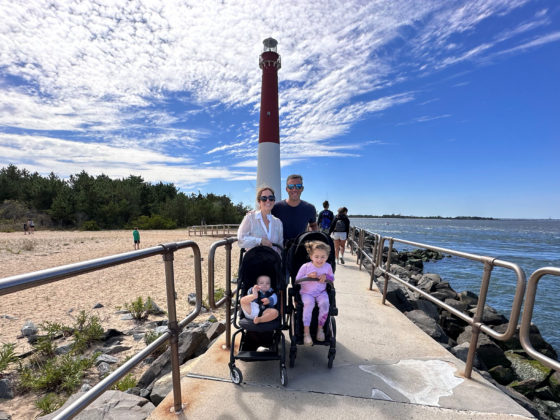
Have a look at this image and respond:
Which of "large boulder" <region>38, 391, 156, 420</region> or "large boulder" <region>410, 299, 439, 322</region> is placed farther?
"large boulder" <region>410, 299, 439, 322</region>

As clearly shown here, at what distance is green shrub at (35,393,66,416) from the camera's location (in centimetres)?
340

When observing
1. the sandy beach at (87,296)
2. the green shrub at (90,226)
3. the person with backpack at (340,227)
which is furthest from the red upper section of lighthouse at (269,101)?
the green shrub at (90,226)

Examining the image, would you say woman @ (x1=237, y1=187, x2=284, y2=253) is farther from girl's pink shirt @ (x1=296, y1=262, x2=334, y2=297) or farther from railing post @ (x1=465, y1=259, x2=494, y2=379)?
railing post @ (x1=465, y1=259, x2=494, y2=379)

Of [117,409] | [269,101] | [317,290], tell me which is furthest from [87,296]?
[269,101]

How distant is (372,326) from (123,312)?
244 inches

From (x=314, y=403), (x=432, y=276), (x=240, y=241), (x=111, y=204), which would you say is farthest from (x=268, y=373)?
(x=111, y=204)

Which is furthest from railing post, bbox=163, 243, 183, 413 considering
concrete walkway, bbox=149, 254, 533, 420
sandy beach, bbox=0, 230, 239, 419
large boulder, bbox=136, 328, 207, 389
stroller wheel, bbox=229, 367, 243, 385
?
sandy beach, bbox=0, 230, 239, 419

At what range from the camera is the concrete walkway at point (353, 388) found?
236 cm

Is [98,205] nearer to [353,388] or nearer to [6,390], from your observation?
[6,390]

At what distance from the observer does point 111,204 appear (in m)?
39.4

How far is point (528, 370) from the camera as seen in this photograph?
18.1 ft

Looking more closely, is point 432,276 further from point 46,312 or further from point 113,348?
point 46,312

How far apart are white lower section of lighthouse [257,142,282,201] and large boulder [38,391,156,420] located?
12471mm

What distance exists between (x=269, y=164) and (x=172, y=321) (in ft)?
43.4
